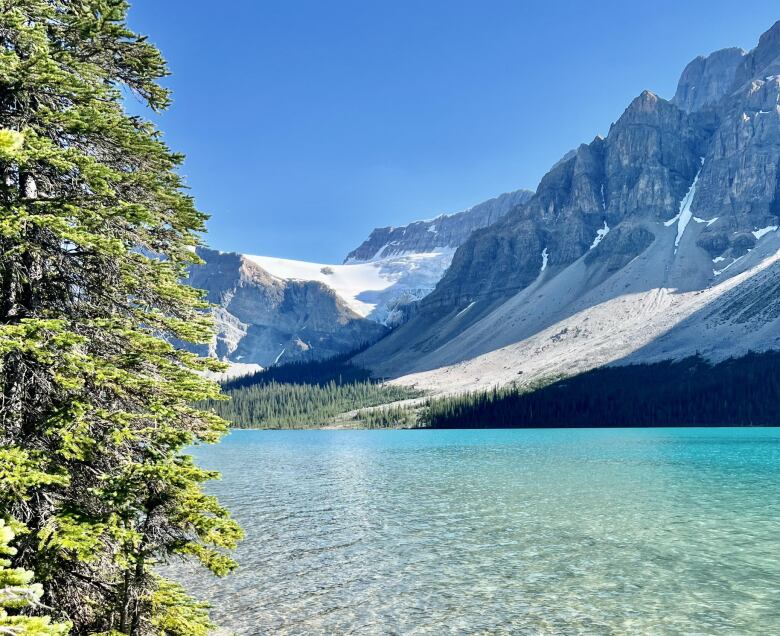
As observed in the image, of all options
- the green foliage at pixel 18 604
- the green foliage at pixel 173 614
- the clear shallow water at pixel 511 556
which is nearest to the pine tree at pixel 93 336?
the green foliage at pixel 173 614

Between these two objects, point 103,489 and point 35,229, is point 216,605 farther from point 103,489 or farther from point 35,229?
point 35,229

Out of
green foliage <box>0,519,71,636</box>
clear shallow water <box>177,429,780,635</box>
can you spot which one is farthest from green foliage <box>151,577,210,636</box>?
green foliage <box>0,519,71,636</box>

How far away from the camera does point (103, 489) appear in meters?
11.7

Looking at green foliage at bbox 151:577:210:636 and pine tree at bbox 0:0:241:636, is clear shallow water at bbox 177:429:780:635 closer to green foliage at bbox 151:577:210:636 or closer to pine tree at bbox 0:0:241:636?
green foliage at bbox 151:577:210:636

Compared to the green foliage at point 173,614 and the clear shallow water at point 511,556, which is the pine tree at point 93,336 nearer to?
the green foliage at point 173,614

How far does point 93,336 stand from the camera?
12.3 metres

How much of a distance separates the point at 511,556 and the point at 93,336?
2437 cm

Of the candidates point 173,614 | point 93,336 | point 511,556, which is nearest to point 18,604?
point 93,336

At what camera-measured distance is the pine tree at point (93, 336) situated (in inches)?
427

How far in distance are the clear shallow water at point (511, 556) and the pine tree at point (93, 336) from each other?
10100mm

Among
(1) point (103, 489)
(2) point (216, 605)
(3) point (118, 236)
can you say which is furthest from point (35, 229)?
(2) point (216, 605)

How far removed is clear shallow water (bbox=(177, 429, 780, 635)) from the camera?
2156 cm

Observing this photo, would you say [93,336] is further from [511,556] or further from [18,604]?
[511,556]

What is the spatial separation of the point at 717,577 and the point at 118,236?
26595 millimetres
